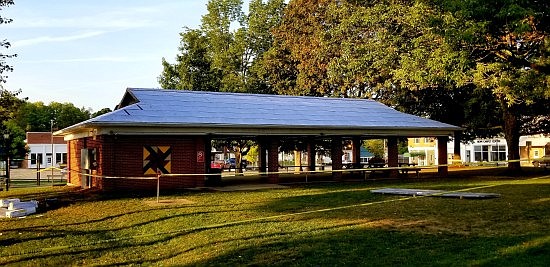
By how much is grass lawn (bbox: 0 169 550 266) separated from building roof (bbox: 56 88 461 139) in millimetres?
5849

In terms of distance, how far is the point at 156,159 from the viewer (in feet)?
78.3

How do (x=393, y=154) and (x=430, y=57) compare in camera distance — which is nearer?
(x=430, y=57)

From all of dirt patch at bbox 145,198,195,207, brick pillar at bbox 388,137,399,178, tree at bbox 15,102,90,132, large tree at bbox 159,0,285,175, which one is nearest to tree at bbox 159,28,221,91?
large tree at bbox 159,0,285,175

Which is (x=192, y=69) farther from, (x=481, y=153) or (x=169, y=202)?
(x=481, y=153)

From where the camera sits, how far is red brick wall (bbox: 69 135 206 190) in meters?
22.7

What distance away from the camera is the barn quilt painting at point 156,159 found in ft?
77.6

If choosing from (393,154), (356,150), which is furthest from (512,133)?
(356,150)

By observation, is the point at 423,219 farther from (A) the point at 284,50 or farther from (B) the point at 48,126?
(B) the point at 48,126

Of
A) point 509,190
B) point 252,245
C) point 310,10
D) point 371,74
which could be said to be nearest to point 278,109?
point 371,74

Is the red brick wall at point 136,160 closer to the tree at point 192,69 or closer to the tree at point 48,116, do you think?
the tree at point 192,69

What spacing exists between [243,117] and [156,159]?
4.66m

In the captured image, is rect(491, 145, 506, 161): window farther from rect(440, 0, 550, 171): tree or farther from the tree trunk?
rect(440, 0, 550, 171): tree

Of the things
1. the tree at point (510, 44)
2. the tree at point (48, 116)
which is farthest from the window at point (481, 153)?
the tree at point (48, 116)

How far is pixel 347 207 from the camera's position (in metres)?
15.6
